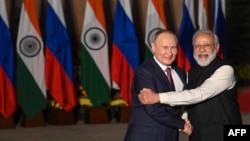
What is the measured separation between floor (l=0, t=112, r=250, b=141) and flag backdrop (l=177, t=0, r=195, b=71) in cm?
122

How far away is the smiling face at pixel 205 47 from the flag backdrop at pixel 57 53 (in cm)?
489

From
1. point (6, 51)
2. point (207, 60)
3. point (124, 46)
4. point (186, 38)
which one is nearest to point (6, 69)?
point (6, 51)

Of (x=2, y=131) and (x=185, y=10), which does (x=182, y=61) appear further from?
(x=2, y=131)

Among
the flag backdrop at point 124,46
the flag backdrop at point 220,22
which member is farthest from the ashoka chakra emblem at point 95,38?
the flag backdrop at point 220,22

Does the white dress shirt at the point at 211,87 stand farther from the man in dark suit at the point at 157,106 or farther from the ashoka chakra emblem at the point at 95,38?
the ashoka chakra emblem at the point at 95,38

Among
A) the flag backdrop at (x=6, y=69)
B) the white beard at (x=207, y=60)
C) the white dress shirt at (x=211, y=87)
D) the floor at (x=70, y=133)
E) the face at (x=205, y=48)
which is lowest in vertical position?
the floor at (x=70, y=133)

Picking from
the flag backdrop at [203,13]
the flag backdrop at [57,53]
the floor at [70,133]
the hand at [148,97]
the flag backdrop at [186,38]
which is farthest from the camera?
the flag backdrop at [203,13]

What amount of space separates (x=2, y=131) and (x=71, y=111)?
3.39 ft

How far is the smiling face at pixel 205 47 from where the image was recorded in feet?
10.2

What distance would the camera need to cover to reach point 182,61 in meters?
8.27

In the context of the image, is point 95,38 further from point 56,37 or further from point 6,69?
point 6,69

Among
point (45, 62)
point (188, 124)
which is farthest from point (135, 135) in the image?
point (45, 62)

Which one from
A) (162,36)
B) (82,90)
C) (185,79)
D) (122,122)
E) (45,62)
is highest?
(162,36)

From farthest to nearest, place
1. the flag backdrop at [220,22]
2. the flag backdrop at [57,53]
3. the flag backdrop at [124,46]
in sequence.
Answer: the flag backdrop at [220,22], the flag backdrop at [124,46], the flag backdrop at [57,53]
